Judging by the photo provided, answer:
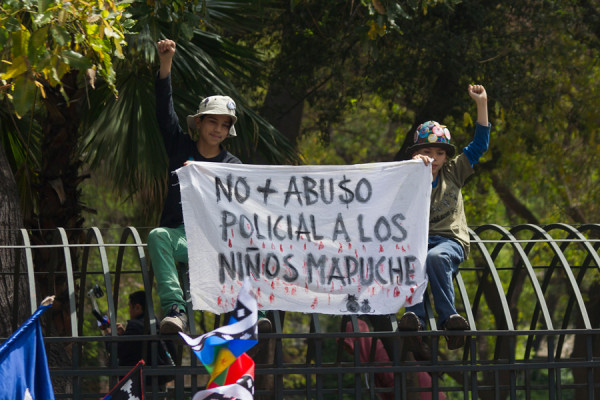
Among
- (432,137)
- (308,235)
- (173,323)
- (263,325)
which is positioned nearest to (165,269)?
(173,323)

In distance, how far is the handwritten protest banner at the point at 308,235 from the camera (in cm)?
608

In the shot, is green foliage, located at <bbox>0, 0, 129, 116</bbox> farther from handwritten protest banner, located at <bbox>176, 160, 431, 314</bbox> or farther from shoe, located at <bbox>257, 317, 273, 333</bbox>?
shoe, located at <bbox>257, 317, 273, 333</bbox>

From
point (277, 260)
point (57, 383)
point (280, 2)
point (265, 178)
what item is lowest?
point (57, 383)

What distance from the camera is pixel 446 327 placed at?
608cm

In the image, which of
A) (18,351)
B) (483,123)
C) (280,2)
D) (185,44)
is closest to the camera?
(18,351)

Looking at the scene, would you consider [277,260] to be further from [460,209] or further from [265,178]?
[460,209]

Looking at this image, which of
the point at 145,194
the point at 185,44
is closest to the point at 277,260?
the point at 145,194

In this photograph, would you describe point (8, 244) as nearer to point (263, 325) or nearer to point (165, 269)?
point (165, 269)

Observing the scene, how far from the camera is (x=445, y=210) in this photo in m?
6.57

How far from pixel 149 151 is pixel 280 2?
3.44 meters

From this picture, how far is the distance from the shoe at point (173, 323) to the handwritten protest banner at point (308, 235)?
0.21 m

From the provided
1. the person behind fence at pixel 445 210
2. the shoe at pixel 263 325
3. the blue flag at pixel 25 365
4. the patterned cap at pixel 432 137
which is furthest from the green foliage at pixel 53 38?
the person behind fence at pixel 445 210

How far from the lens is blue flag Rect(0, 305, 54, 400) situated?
499 centimetres

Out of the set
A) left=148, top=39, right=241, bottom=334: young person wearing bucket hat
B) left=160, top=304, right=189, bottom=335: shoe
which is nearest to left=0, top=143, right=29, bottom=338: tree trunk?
left=148, top=39, right=241, bottom=334: young person wearing bucket hat
